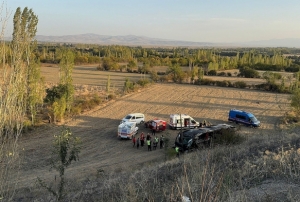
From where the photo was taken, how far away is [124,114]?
2623 cm

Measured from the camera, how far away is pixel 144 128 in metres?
22.3

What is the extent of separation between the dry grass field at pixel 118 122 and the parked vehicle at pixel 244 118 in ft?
1.57

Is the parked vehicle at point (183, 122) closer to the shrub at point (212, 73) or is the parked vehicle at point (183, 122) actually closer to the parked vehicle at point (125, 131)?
the parked vehicle at point (125, 131)

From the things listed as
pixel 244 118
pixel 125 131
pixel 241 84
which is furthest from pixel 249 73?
pixel 125 131

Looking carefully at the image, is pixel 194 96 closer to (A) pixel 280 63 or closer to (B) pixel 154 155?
(B) pixel 154 155

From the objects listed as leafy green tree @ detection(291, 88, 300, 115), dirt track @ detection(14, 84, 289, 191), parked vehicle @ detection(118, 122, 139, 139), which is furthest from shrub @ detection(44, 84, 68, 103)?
leafy green tree @ detection(291, 88, 300, 115)

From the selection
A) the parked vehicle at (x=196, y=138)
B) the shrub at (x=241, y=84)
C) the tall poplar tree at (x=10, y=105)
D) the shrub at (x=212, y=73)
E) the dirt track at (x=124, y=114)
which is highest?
the tall poplar tree at (x=10, y=105)

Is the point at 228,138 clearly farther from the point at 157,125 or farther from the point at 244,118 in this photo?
the point at 244,118

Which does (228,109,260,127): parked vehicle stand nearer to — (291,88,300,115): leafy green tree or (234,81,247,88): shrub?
(291,88,300,115): leafy green tree

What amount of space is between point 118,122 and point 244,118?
10262mm

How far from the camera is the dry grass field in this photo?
14109mm

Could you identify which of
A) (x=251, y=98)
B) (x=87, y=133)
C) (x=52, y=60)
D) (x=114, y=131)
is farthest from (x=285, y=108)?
(x=52, y=60)

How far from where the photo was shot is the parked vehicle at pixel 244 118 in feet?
72.9

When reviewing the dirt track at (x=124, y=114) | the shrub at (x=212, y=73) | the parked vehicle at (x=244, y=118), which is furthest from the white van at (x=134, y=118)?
the shrub at (x=212, y=73)
